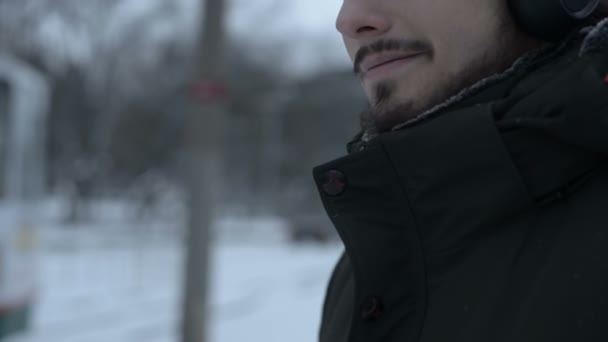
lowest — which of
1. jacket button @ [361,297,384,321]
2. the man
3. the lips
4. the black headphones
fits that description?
jacket button @ [361,297,384,321]

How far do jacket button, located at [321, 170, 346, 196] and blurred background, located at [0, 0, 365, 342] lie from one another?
2.99ft

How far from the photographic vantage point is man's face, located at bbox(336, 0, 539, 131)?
1181mm

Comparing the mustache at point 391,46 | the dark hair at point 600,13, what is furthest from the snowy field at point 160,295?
the dark hair at point 600,13

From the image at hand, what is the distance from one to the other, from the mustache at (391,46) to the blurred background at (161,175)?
861 mm

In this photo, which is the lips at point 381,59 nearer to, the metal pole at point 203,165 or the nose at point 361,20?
the nose at point 361,20

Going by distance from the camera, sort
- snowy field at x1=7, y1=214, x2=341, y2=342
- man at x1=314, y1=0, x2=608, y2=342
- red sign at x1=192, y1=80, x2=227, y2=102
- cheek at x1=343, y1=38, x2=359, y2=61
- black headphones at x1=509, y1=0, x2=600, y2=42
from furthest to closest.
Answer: snowy field at x1=7, y1=214, x2=341, y2=342
red sign at x1=192, y1=80, x2=227, y2=102
cheek at x1=343, y1=38, x2=359, y2=61
black headphones at x1=509, y1=0, x2=600, y2=42
man at x1=314, y1=0, x2=608, y2=342

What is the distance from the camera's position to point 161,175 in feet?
124

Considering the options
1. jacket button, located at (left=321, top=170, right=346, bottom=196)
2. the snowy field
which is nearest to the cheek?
jacket button, located at (left=321, top=170, right=346, bottom=196)

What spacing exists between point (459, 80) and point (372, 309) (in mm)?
412

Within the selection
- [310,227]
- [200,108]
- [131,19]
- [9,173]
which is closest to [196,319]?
[200,108]

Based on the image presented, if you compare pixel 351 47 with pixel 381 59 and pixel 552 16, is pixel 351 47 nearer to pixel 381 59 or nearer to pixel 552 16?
pixel 381 59

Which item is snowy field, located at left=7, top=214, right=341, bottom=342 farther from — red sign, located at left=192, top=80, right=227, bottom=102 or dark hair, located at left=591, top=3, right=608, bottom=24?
dark hair, located at left=591, top=3, right=608, bottom=24

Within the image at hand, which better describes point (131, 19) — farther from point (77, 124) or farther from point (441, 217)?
point (441, 217)

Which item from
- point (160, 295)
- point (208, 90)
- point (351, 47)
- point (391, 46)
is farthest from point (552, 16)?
point (160, 295)
